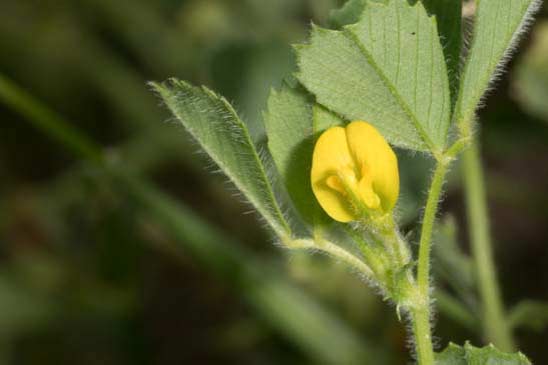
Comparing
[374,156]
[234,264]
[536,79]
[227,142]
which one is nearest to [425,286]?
[374,156]

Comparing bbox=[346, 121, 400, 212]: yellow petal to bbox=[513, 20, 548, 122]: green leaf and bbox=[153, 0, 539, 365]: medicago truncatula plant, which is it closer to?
bbox=[153, 0, 539, 365]: medicago truncatula plant

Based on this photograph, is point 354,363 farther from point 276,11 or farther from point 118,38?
point 118,38

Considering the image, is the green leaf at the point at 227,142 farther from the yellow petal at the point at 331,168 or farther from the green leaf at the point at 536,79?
the green leaf at the point at 536,79

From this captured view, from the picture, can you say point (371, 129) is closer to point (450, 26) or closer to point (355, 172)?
point (355, 172)

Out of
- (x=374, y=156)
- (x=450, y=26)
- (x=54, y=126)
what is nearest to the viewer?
(x=374, y=156)

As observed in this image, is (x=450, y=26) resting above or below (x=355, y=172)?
above
